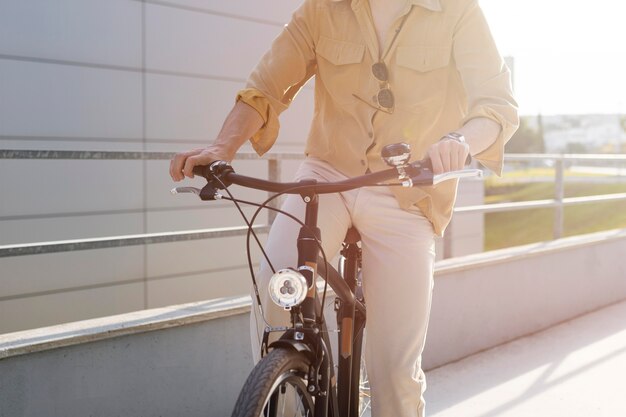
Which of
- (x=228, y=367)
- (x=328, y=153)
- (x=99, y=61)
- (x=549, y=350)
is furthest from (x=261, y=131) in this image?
(x=99, y=61)

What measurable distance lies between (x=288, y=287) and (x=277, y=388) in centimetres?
26

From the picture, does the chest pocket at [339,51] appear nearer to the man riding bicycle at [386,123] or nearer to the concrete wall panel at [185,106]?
the man riding bicycle at [386,123]

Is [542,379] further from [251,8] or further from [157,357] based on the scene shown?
[251,8]

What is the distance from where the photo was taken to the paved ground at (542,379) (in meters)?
4.51

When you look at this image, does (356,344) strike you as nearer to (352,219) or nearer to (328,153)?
(352,219)

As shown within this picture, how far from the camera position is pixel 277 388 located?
2.06 metres

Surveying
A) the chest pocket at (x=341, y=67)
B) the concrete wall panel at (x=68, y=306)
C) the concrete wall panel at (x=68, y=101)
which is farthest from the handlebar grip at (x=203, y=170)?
the concrete wall panel at (x=68, y=306)

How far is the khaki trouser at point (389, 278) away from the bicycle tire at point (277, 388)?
1.42 ft

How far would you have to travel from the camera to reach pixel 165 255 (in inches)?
301

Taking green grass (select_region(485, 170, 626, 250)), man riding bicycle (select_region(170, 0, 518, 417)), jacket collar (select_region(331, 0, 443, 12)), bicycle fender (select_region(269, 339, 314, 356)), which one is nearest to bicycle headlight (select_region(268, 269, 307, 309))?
bicycle fender (select_region(269, 339, 314, 356))

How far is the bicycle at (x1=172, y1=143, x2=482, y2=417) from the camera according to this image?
6.47ft

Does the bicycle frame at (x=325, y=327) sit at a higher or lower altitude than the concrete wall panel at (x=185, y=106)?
lower

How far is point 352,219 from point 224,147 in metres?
0.49

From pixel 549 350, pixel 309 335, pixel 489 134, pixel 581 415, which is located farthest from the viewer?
pixel 549 350
